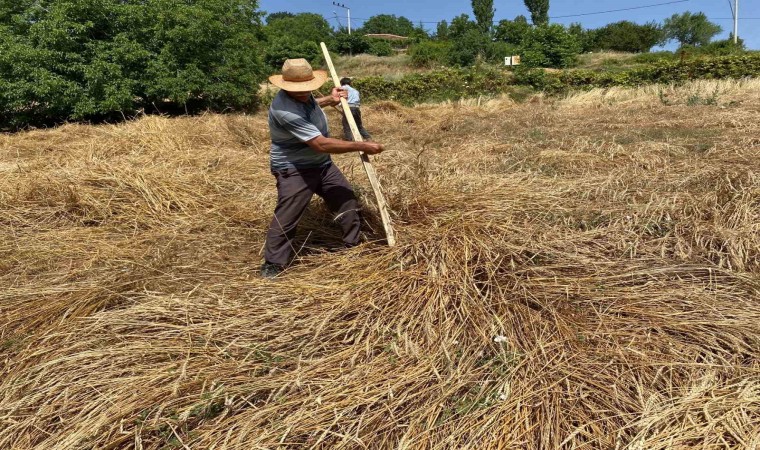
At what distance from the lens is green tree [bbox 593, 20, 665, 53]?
39875mm

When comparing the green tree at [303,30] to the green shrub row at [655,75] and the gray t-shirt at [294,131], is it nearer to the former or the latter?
the green shrub row at [655,75]

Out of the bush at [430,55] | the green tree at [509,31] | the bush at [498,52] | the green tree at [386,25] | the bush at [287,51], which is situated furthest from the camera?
the green tree at [386,25]

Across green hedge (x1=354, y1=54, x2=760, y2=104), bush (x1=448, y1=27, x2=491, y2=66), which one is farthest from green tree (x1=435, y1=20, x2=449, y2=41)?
green hedge (x1=354, y1=54, x2=760, y2=104)

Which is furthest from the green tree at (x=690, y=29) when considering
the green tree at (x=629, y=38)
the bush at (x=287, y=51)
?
the bush at (x=287, y=51)

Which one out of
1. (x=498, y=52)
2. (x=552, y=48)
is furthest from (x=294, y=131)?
(x=498, y=52)

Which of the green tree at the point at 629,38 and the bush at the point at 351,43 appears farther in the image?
the bush at the point at 351,43

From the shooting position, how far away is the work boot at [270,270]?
2.74m

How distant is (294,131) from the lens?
8.51ft

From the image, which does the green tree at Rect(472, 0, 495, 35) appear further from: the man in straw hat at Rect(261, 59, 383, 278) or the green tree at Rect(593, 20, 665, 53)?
the man in straw hat at Rect(261, 59, 383, 278)

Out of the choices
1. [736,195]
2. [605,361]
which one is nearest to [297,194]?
[605,361]

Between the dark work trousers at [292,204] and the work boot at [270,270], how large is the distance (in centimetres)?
3

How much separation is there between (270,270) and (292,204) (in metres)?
0.42

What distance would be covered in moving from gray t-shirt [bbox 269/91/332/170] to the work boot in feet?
1.97

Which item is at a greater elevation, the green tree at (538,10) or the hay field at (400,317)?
the green tree at (538,10)
